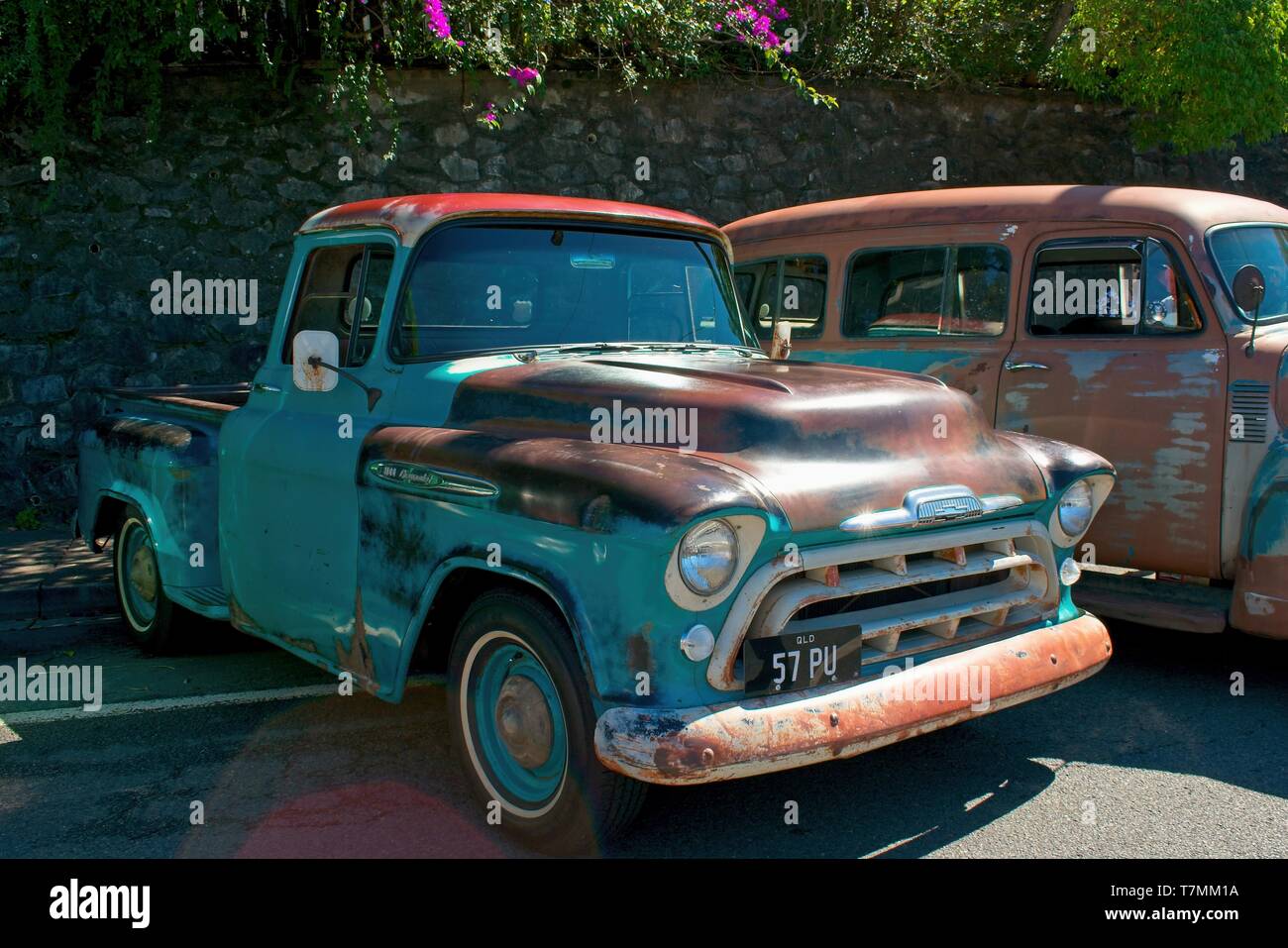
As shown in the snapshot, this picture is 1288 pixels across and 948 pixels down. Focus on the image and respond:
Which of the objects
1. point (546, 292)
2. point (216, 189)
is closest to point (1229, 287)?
point (546, 292)

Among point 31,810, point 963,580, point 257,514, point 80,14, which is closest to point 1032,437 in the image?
point 963,580

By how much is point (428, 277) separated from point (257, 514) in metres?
1.11

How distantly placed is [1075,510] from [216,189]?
21.8ft

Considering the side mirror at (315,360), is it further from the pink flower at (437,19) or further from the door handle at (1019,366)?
the pink flower at (437,19)

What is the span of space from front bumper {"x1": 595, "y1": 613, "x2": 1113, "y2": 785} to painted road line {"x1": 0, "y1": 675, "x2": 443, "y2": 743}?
71.4 inches

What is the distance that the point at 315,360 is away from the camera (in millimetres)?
4078

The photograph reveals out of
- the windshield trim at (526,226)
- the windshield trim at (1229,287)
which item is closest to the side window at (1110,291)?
the windshield trim at (1229,287)

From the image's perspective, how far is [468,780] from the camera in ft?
11.9

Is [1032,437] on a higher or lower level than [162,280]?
lower

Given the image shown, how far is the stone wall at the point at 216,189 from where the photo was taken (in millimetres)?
8117
